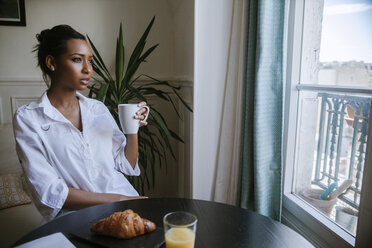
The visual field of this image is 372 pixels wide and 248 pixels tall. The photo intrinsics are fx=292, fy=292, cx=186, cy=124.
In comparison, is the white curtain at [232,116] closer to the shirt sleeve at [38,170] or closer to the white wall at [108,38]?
the white wall at [108,38]

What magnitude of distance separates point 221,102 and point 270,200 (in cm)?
68

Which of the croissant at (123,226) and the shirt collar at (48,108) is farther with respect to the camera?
the shirt collar at (48,108)

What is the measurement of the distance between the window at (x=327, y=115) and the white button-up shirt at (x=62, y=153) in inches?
40.8

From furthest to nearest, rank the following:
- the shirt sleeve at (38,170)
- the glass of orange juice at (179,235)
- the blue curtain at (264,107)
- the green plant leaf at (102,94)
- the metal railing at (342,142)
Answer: the green plant leaf at (102,94), the blue curtain at (264,107), the metal railing at (342,142), the shirt sleeve at (38,170), the glass of orange juice at (179,235)

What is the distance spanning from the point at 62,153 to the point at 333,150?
1.50 metres

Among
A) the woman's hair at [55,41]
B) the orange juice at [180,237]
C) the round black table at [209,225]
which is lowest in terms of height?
the round black table at [209,225]

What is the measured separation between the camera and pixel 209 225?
2.82 feet

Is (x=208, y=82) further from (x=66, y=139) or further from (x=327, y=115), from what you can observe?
(x=66, y=139)

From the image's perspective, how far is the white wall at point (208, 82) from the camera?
1805 millimetres

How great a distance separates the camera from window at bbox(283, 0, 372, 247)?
56.8 inches

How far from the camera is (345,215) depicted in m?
1.58

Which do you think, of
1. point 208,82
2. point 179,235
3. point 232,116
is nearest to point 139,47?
point 208,82

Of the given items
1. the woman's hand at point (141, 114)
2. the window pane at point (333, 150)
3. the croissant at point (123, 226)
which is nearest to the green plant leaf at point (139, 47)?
the woman's hand at point (141, 114)

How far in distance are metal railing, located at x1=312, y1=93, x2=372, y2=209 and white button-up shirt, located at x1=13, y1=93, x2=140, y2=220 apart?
Result: 1.18 metres
